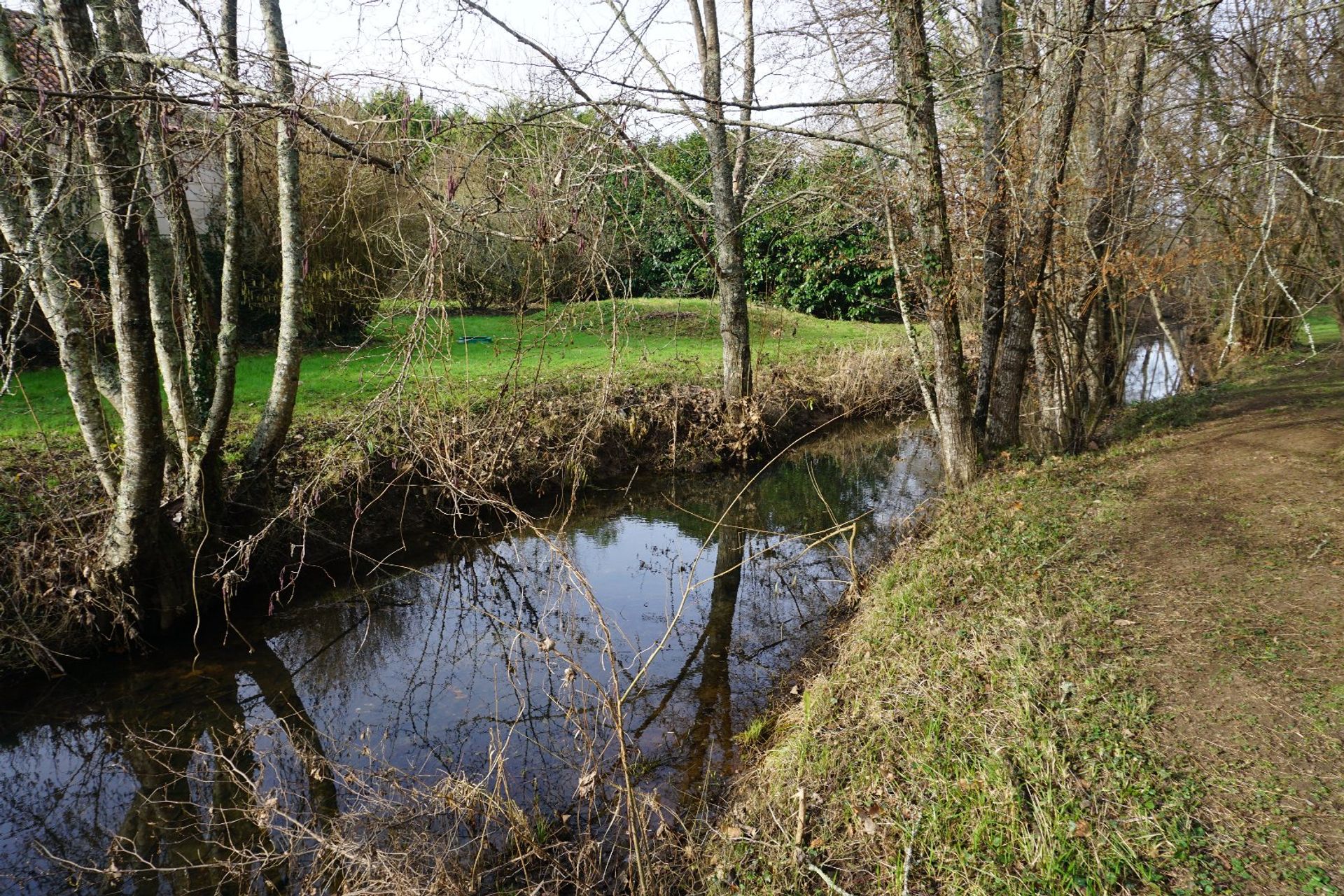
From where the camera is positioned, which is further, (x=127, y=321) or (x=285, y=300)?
(x=285, y=300)

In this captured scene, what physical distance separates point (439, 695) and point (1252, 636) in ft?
Result: 16.6

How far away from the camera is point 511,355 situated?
12.7 meters

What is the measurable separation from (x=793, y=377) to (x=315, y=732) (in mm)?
8891

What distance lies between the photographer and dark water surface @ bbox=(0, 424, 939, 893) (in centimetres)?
454

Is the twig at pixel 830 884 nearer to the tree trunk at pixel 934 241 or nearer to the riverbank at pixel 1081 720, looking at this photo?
the riverbank at pixel 1081 720

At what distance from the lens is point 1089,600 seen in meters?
5.03

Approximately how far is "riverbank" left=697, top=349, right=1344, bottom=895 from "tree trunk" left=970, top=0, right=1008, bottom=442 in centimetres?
233

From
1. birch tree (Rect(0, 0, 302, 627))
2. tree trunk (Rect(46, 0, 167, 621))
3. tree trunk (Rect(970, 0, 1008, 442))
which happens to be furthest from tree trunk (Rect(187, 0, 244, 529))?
tree trunk (Rect(970, 0, 1008, 442))

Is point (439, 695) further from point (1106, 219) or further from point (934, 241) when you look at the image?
point (1106, 219)

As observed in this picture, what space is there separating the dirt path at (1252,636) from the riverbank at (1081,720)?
0.01 m

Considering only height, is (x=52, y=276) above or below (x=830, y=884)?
above

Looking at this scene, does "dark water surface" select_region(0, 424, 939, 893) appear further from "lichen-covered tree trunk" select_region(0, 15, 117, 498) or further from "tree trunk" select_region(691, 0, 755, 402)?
"tree trunk" select_region(691, 0, 755, 402)

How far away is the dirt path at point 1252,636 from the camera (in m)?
3.14

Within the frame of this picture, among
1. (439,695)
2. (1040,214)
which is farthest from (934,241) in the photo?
(439,695)
